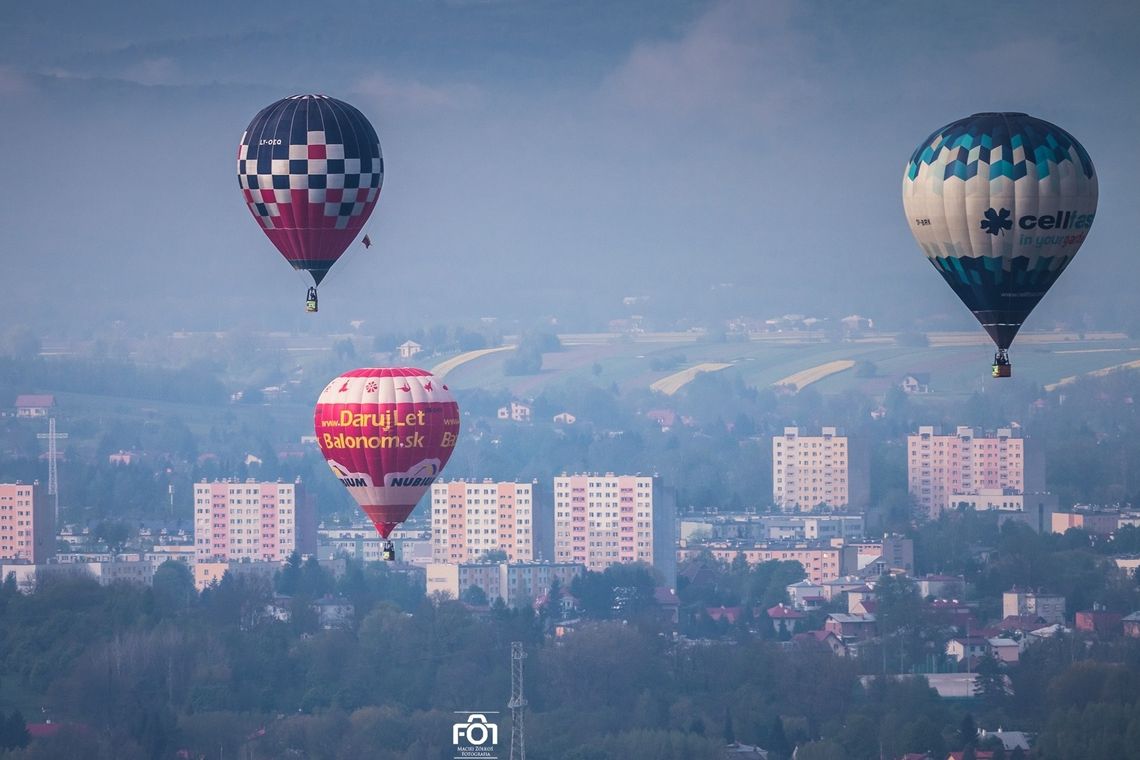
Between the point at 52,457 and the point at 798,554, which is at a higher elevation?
the point at 52,457

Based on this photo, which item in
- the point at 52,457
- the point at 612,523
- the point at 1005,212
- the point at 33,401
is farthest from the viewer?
the point at 33,401

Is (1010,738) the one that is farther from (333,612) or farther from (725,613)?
(333,612)

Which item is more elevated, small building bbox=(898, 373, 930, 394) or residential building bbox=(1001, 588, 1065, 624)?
small building bbox=(898, 373, 930, 394)

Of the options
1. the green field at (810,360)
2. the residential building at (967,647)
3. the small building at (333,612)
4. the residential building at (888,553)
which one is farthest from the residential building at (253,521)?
the green field at (810,360)

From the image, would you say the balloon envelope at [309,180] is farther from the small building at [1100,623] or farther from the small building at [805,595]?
the small building at [805,595]

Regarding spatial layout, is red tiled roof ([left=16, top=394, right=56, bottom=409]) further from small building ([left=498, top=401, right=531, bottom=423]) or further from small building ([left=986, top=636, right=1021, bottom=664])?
small building ([left=986, top=636, right=1021, bottom=664])

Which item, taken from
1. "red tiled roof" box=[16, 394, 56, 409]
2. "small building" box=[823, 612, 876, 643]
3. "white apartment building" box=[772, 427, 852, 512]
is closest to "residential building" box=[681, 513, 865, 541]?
"white apartment building" box=[772, 427, 852, 512]

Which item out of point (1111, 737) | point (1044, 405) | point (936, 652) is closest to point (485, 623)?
point (936, 652)

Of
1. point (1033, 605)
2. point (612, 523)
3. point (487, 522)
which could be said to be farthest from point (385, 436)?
point (612, 523)
